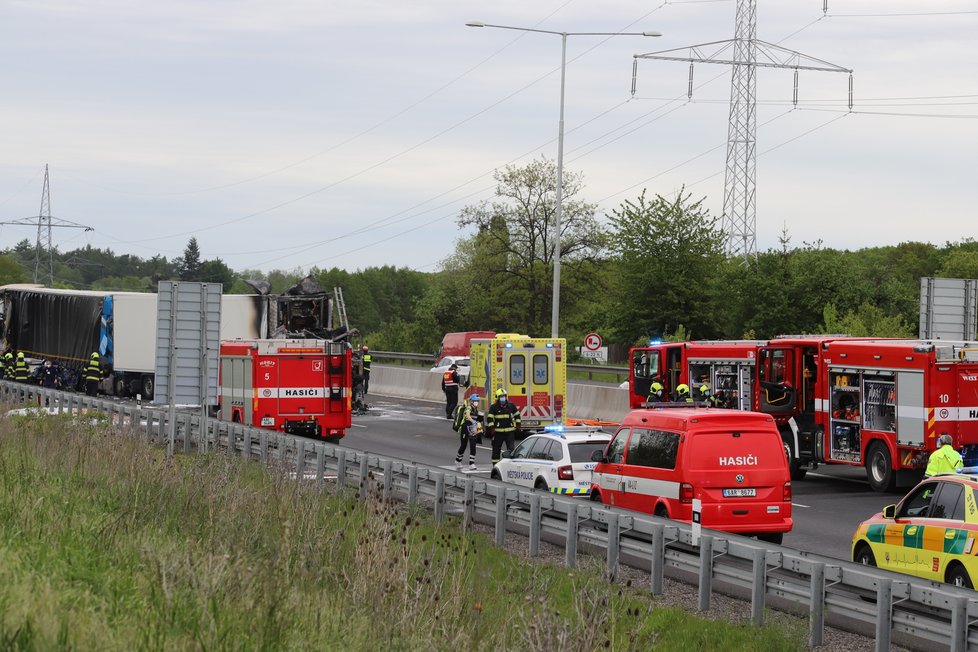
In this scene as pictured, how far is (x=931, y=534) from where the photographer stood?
13.4m

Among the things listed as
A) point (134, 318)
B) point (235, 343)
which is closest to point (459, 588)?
point (235, 343)

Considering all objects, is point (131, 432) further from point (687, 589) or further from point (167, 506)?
point (687, 589)

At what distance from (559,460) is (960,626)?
429 inches

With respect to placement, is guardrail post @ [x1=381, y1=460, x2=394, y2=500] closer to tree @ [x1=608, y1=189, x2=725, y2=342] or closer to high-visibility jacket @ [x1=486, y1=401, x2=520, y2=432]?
high-visibility jacket @ [x1=486, y1=401, x2=520, y2=432]

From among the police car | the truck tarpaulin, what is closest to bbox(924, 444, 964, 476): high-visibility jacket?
the police car

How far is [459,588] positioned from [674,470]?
22.1 feet

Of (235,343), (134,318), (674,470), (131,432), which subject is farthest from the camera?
(134,318)

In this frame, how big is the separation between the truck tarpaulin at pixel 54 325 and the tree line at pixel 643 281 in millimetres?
9832

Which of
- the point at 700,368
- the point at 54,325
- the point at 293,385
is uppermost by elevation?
the point at 54,325

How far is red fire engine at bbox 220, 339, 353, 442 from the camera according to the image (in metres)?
29.9

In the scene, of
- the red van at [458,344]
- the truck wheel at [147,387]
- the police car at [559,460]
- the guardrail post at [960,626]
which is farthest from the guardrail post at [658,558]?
the red van at [458,344]

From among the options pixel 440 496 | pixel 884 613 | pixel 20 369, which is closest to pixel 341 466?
pixel 440 496

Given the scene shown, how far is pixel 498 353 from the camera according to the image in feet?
113

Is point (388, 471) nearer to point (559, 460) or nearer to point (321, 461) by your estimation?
point (321, 461)
